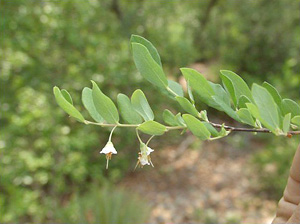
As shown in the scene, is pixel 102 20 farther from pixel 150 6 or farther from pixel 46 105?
pixel 46 105

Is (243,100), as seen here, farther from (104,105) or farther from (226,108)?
(104,105)

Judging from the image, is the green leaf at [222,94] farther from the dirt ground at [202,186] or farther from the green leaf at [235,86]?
the dirt ground at [202,186]

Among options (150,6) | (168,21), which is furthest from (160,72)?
(168,21)

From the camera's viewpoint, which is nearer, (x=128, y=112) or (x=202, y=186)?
(x=128, y=112)

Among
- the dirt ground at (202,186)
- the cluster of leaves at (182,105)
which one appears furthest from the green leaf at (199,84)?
the dirt ground at (202,186)

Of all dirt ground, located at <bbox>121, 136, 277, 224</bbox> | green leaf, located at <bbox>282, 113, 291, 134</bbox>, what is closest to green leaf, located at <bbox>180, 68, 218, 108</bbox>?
green leaf, located at <bbox>282, 113, 291, 134</bbox>

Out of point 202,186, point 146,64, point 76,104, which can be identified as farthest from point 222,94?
point 202,186
